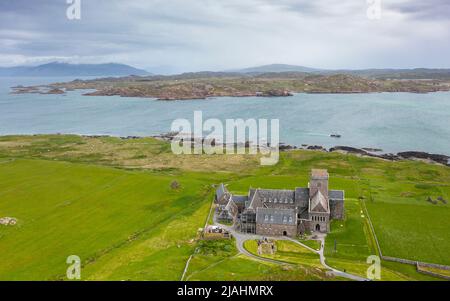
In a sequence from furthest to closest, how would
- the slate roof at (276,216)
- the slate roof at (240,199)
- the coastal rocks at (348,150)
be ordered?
the coastal rocks at (348,150) → the slate roof at (240,199) → the slate roof at (276,216)

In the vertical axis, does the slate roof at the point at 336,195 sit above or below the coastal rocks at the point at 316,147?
below

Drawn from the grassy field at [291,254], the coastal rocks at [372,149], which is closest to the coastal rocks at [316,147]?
the coastal rocks at [372,149]

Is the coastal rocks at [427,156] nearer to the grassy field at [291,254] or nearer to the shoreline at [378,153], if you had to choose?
the shoreline at [378,153]

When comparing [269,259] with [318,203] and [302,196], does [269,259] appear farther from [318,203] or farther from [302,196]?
[302,196]
